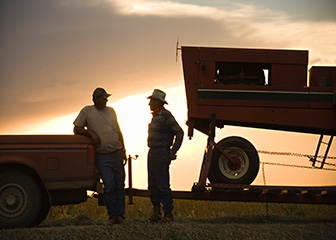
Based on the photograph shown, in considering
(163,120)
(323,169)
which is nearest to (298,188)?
(323,169)

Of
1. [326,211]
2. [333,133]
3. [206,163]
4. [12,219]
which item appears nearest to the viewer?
[12,219]

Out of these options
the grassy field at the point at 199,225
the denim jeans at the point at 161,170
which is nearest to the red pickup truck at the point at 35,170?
the grassy field at the point at 199,225

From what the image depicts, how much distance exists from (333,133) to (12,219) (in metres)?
7.00

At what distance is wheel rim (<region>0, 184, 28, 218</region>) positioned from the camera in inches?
344

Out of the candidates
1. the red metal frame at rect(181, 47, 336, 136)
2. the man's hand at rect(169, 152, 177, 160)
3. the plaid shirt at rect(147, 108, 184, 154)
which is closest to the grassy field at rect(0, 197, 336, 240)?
the man's hand at rect(169, 152, 177, 160)

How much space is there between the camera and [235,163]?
11273 mm

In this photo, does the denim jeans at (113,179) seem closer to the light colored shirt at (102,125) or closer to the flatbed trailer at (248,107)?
the light colored shirt at (102,125)

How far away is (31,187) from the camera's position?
28.8ft

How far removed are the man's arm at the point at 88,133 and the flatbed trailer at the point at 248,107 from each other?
9.18 ft

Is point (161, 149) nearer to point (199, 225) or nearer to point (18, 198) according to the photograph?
point (199, 225)

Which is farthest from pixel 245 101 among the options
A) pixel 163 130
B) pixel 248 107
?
pixel 163 130

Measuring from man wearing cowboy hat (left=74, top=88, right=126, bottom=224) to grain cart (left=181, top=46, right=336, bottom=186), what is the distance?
2.42m

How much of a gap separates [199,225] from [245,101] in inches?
129

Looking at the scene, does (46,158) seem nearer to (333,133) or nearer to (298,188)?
(298,188)
